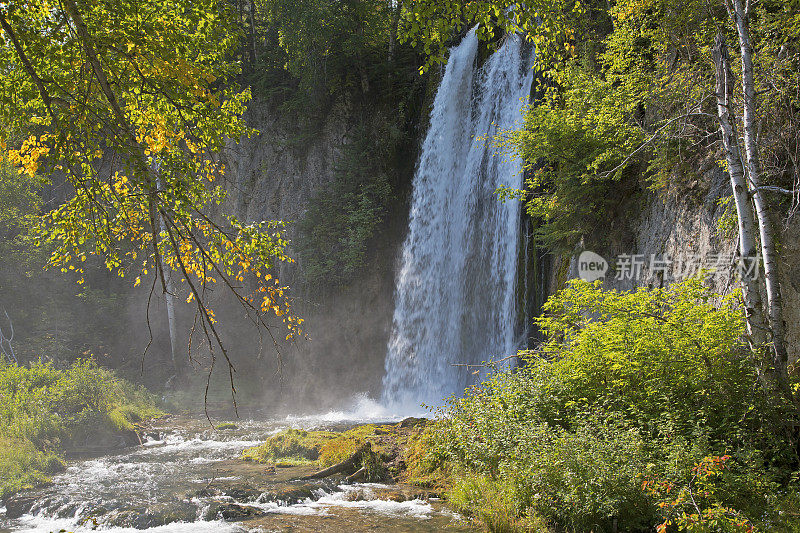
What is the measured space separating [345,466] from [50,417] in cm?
811

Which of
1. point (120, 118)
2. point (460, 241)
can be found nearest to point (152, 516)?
point (120, 118)

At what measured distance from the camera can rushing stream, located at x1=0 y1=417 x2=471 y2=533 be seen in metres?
7.45

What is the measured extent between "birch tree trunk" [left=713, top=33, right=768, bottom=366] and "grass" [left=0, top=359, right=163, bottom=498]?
11.3 m

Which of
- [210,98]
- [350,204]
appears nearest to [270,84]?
[350,204]

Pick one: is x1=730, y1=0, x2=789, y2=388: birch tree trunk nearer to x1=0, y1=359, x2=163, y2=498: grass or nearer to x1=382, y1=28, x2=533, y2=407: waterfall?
x1=382, y1=28, x2=533, y2=407: waterfall

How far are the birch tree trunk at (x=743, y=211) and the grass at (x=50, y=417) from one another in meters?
11.3

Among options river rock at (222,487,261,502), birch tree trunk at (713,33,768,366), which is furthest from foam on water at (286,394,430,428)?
birch tree trunk at (713,33,768,366)

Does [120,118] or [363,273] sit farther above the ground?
[120,118]

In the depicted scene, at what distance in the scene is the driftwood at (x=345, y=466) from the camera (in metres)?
9.78

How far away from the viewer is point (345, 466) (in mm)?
9883

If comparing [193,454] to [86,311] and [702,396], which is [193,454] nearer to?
[702,396]

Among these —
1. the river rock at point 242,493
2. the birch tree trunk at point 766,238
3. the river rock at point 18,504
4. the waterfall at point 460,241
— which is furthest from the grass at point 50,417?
the birch tree trunk at point 766,238

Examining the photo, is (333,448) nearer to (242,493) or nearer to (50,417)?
(242,493)

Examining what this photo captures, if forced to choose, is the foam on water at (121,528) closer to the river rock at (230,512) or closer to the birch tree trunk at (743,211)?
the river rock at (230,512)
